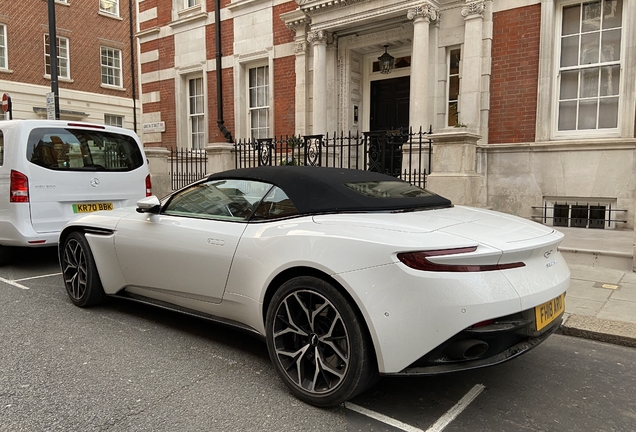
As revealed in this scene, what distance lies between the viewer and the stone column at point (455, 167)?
304 inches

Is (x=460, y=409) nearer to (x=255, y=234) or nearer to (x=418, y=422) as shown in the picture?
(x=418, y=422)

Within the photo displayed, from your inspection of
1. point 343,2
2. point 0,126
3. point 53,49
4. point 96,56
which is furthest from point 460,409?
point 96,56

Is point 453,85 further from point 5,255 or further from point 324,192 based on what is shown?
point 5,255

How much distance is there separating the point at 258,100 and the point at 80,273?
966 cm

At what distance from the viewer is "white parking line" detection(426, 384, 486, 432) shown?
8.55 ft

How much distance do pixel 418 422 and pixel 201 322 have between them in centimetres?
233

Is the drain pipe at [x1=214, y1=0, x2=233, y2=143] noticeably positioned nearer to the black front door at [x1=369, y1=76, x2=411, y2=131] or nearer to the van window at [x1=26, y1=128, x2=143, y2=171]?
the black front door at [x1=369, y1=76, x2=411, y2=131]

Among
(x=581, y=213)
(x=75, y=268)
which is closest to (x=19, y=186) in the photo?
(x=75, y=268)

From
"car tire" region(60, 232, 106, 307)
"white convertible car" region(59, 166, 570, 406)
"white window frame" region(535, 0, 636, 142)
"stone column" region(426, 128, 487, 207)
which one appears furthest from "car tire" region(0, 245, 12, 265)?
"white window frame" region(535, 0, 636, 142)

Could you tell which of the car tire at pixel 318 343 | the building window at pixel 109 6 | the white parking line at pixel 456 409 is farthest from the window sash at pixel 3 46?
the white parking line at pixel 456 409

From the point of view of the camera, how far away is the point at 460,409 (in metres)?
2.81

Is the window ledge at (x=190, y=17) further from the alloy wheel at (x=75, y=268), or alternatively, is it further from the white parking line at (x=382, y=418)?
the white parking line at (x=382, y=418)

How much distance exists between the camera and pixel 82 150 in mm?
6312

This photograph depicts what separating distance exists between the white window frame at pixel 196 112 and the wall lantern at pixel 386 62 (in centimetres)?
613
